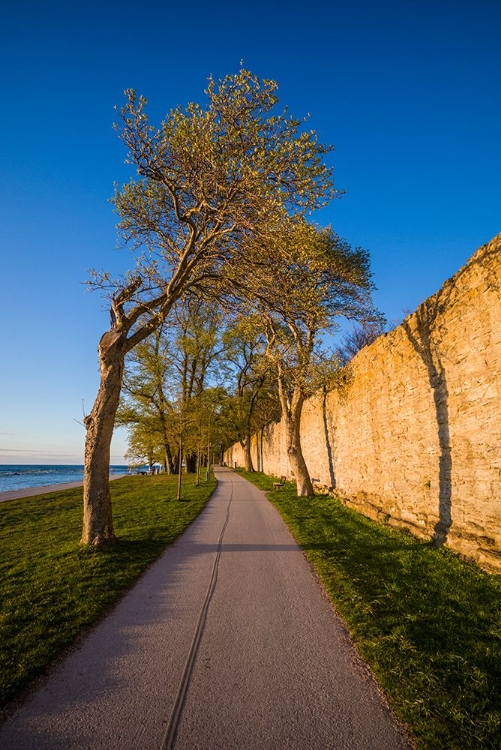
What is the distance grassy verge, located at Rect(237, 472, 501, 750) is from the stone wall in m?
0.79

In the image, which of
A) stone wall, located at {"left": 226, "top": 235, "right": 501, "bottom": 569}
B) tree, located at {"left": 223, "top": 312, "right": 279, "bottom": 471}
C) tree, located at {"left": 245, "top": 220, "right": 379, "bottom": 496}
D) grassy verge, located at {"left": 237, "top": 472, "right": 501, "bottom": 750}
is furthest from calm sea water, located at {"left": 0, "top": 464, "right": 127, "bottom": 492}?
grassy verge, located at {"left": 237, "top": 472, "right": 501, "bottom": 750}

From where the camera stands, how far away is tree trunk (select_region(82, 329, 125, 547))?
7.78 m

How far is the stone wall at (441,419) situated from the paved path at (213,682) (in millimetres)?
3237

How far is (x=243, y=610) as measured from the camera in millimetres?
4691

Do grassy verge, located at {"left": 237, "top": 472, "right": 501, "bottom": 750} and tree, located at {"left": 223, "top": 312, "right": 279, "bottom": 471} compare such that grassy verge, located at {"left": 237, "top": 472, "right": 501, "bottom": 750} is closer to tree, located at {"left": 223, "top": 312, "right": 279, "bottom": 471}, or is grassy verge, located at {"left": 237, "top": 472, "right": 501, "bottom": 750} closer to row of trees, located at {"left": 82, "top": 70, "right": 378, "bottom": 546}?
row of trees, located at {"left": 82, "top": 70, "right": 378, "bottom": 546}

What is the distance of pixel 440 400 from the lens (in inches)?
299

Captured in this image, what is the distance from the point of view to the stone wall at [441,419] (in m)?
6.08

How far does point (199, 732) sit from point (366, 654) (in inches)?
69.7

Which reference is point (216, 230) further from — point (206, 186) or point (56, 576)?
point (56, 576)

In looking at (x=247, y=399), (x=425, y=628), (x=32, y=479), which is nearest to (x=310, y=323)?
(x=425, y=628)

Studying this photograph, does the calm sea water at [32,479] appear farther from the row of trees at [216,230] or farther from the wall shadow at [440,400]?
the wall shadow at [440,400]

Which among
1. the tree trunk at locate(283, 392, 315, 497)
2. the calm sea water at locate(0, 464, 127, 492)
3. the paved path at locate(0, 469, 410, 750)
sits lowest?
the calm sea water at locate(0, 464, 127, 492)

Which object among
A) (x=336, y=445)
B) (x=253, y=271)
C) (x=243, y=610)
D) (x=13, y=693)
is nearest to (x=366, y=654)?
(x=243, y=610)

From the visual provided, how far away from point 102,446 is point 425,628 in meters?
6.74
